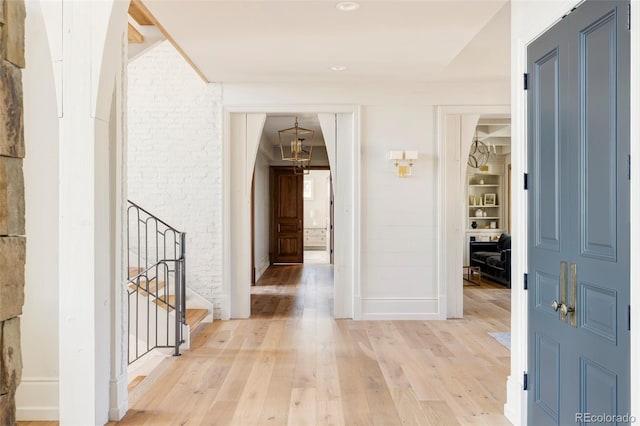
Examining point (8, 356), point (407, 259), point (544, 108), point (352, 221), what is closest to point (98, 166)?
point (8, 356)

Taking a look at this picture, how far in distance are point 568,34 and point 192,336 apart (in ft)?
14.0

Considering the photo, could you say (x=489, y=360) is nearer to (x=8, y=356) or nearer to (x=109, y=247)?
(x=109, y=247)

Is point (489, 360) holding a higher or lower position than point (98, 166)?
lower

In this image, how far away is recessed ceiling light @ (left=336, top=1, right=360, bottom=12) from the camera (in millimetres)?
3547

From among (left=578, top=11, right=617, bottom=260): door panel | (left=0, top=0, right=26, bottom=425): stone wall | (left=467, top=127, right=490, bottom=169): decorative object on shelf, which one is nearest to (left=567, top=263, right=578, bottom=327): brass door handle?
(left=578, top=11, right=617, bottom=260): door panel

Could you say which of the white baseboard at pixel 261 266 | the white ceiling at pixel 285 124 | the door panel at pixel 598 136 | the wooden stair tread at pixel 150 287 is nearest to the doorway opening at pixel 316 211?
the white baseboard at pixel 261 266

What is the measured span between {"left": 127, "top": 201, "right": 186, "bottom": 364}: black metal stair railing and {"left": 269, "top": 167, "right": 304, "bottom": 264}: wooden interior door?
20.9 ft

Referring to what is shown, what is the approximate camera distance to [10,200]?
1.39m

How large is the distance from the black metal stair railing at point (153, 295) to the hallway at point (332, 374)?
324mm

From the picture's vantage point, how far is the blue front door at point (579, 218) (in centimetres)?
202

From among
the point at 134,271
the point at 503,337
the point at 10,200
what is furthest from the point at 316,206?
the point at 10,200

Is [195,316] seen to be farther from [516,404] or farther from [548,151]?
[548,151]

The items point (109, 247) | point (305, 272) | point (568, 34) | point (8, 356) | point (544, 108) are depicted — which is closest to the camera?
point (8, 356)

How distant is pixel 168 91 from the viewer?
5910mm
